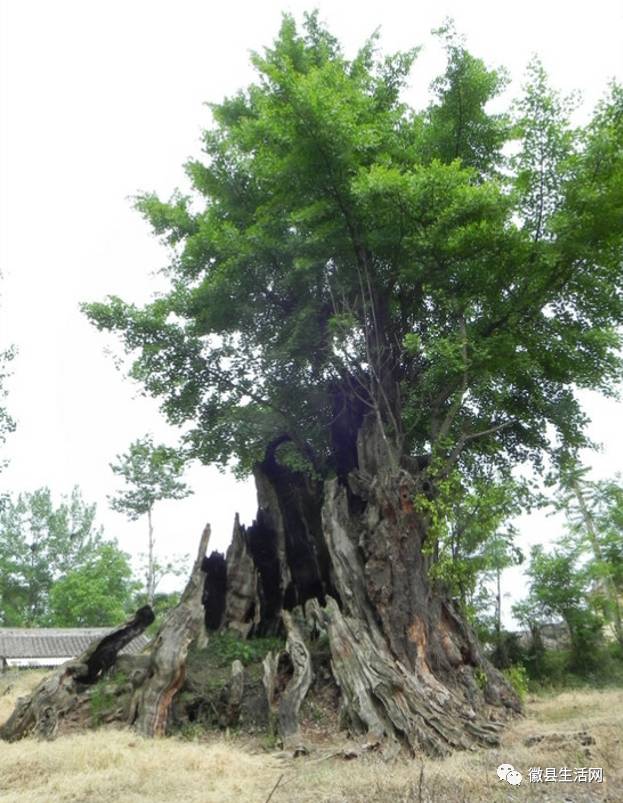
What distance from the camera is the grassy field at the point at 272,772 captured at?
5906 millimetres

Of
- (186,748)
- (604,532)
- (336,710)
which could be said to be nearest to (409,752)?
(336,710)

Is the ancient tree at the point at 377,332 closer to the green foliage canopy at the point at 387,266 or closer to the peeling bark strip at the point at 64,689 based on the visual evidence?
the green foliage canopy at the point at 387,266

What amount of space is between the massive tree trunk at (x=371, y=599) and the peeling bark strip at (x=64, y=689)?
250cm

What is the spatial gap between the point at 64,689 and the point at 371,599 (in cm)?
551

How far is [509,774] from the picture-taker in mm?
6223

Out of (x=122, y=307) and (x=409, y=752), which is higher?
(x=122, y=307)

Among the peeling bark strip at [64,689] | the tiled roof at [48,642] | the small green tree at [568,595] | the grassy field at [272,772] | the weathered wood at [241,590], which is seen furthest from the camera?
the tiled roof at [48,642]

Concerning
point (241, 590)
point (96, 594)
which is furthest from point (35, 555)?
point (241, 590)

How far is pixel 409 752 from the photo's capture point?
26.6 feet

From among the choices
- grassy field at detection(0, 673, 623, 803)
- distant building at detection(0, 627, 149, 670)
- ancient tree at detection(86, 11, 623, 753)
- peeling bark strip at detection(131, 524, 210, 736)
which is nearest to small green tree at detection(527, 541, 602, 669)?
ancient tree at detection(86, 11, 623, 753)

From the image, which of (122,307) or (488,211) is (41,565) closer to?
(122,307)

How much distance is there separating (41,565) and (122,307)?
35.4 meters

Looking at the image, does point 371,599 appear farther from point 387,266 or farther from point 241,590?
point 387,266

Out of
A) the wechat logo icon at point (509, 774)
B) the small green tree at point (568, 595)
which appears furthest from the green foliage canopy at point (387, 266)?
the small green tree at point (568, 595)
